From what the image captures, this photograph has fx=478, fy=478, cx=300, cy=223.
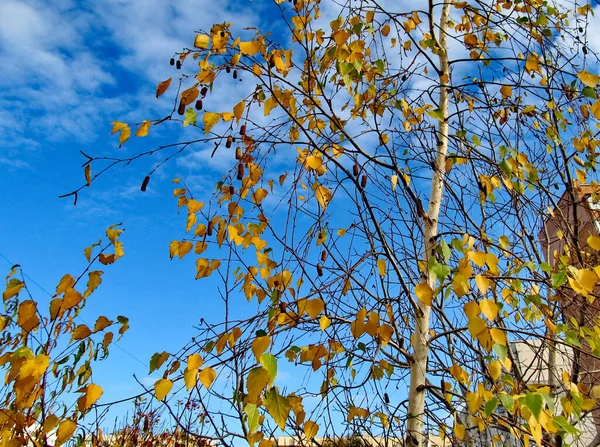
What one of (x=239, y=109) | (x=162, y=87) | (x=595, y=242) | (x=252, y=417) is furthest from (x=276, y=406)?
(x=595, y=242)

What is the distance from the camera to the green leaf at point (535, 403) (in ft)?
3.77

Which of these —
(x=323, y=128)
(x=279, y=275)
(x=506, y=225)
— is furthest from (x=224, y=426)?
(x=506, y=225)

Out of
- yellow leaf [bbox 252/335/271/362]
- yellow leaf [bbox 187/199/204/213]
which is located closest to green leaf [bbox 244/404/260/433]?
yellow leaf [bbox 252/335/271/362]

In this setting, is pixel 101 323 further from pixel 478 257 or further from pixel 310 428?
pixel 478 257

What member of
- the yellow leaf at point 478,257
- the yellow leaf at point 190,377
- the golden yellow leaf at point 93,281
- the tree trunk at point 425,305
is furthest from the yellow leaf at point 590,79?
the golden yellow leaf at point 93,281

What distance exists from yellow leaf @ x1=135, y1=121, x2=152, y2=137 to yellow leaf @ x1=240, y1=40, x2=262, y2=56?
Result: 0.40 m

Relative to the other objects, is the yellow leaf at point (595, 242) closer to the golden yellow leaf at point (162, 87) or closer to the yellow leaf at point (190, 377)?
the yellow leaf at point (190, 377)

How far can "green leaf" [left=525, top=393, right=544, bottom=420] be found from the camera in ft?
3.77

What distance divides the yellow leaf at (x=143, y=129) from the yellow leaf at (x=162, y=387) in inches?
31.0

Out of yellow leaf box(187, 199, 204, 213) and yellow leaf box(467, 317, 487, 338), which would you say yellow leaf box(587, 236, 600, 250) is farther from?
yellow leaf box(187, 199, 204, 213)

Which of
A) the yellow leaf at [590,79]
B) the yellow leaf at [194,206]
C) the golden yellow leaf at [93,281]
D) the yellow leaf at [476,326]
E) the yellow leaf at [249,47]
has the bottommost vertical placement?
the yellow leaf at [476,326]

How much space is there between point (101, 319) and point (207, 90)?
0.87 meters

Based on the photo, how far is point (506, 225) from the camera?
2.72 m

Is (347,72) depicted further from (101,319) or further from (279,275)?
(101,319)
